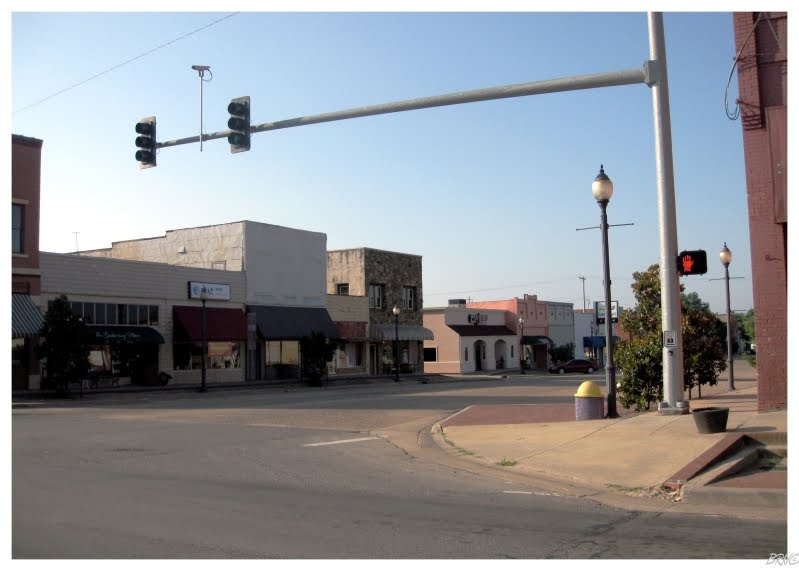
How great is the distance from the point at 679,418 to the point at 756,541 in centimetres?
742

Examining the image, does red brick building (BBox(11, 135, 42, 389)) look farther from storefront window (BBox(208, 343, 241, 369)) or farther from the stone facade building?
the stone facade building

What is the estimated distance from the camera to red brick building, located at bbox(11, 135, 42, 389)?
3177cm

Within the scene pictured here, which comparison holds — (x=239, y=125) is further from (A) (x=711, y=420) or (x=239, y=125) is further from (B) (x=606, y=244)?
(A) (x=711, y=420)

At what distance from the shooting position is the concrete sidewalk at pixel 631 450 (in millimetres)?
9477

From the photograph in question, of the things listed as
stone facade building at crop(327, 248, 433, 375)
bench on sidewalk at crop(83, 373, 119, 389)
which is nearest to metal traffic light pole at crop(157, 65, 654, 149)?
bench on sidewalk at crop(83, 373, 119, 389)

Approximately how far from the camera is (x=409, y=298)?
5894 centimetres

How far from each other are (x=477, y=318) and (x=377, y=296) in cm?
1473

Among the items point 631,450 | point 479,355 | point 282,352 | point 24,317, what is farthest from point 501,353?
point 631,450

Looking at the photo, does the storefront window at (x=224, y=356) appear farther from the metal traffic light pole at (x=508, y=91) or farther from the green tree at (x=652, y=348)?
the metal traffic light pole at (x=508, y=91)

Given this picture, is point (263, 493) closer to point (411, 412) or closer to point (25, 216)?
point (411, 412)

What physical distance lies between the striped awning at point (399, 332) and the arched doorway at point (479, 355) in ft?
34.5

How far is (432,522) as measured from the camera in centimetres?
809

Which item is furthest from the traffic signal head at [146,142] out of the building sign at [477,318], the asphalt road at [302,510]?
the building sign at [477,318]
